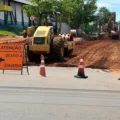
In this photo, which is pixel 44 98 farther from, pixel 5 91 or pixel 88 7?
pixel 88 7

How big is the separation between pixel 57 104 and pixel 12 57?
7185 mm

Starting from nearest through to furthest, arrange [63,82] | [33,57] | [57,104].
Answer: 1. [57,104]
2. [63,82]
3. [33,57]

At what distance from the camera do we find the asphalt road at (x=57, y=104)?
8.27m

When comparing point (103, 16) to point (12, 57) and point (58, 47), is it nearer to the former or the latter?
point (58, 47)

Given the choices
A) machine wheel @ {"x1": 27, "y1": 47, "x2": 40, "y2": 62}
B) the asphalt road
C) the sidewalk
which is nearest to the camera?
the asphalt road

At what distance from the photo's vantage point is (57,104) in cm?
966

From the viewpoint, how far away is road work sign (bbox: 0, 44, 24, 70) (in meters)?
16.4

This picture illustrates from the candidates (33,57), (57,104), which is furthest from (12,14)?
(57,104)

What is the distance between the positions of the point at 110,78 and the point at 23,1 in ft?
238

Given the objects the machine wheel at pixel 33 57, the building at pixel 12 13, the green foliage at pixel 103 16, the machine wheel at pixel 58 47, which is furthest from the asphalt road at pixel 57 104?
the green foliage at pixel 103 16

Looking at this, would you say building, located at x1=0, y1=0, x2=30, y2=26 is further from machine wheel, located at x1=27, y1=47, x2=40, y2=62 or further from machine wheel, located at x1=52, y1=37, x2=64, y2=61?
machine wheel, located at x1=52, y1=37, x2=64, y2=61

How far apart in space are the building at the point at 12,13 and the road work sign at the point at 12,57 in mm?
57799

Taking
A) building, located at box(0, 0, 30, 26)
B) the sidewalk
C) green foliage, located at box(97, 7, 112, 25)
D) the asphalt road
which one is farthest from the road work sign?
green foliage, located at box(97, 7, 112, 25)

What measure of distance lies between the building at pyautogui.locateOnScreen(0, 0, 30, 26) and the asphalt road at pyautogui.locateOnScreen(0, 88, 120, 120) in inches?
2484
